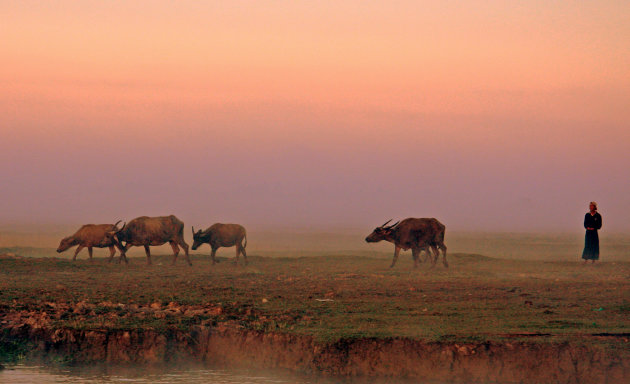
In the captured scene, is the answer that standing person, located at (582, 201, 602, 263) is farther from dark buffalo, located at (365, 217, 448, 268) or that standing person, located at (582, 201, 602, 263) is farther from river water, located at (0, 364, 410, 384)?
river water, located at (0, 364, 410, 384)

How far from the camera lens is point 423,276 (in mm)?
22703

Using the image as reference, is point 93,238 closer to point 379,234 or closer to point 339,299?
point 379,234

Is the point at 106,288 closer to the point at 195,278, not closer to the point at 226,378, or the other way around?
the point at 195,278

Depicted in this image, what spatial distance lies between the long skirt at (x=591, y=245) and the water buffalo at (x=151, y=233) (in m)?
12.5

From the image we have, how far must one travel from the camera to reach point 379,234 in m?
28.3

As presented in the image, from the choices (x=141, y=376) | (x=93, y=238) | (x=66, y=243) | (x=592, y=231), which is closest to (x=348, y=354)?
(x=141, y=376)

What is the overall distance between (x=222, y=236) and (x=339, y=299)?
14187 mm

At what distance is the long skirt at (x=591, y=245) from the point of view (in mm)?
24289

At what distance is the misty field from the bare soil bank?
1.12ft

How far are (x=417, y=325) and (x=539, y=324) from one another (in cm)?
178

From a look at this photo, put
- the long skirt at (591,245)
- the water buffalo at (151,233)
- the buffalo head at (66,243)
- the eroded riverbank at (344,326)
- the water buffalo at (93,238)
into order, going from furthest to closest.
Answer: the buffalo head at (66,243), the water buffalo at (93,238), the water buffalo at (151,233), the long skirt at (591,245), the eroded riverbank at (344,326)

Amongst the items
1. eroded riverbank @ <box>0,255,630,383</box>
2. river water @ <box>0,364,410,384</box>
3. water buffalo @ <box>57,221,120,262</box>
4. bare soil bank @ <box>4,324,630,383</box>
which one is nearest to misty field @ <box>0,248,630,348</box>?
eroded riverbank @ <box>0,255,630,383</box>

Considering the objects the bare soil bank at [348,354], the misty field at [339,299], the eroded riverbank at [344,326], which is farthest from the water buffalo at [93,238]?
the bare soil bank at [348,354]

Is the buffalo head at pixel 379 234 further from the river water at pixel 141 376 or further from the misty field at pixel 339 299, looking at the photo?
the river water at pixel 141 376
